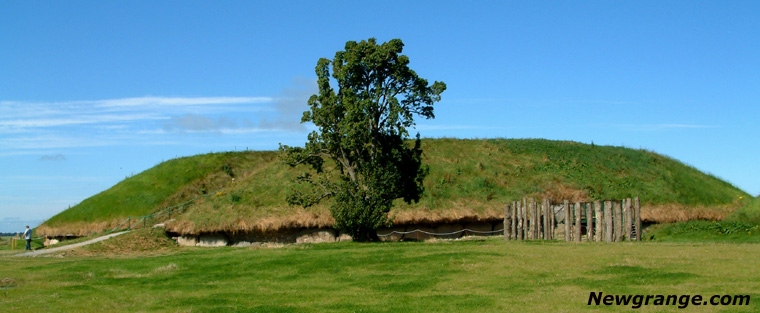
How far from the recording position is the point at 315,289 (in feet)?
62.7

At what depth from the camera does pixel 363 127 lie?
33312 millimetres

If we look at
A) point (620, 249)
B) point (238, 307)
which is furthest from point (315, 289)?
point (620, 249)

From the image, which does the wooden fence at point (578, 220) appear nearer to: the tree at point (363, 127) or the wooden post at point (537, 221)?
the wooden post at point (537, 221)

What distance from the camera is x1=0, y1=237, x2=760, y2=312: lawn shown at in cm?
1591

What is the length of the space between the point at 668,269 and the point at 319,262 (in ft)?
38.6

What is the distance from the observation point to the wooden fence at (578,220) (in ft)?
101

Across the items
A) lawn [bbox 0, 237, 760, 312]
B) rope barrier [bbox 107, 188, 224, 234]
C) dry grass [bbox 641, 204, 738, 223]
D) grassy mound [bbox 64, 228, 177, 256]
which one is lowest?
lawn [bbox 0, 237, 760, 312]

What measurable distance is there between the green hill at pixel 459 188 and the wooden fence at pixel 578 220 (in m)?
5.53

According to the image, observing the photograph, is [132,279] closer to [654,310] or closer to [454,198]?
[654,310]

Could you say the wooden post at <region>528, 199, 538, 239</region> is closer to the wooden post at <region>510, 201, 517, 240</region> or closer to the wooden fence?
the wooden fence

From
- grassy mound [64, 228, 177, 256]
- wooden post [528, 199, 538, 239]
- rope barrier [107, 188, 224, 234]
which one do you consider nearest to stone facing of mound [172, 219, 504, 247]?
grassy mound [64, 228, 177, 256]

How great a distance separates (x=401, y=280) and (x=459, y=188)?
2597cm

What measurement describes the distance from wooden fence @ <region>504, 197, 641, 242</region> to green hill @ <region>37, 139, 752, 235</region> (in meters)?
5.53

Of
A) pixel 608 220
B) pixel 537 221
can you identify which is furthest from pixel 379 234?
pixel 608 220
